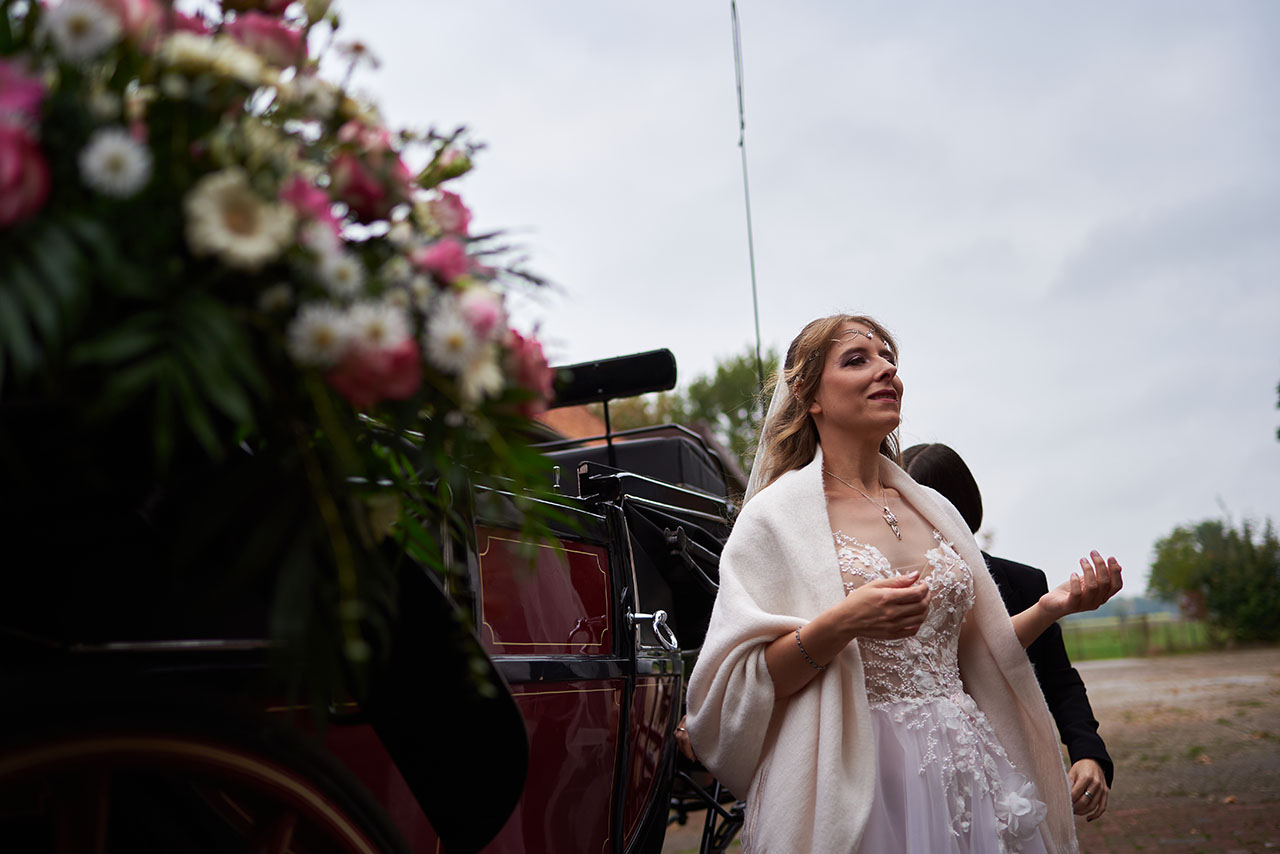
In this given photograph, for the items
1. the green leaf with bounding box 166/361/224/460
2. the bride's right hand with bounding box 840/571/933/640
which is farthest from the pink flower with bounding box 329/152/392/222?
the bride's right hand with bounding box 840/571/933/640

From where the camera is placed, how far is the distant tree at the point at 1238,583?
98.2ft

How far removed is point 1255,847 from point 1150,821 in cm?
143

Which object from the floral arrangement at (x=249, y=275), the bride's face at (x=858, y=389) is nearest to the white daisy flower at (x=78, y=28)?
the floral arrangement at (x=249, y=275)

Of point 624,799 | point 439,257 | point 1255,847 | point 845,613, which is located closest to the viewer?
point 439,257

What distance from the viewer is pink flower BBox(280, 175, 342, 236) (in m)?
1.06

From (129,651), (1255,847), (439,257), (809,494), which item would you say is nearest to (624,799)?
Answer: (809,494)

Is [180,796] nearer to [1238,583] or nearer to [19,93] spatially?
[19,93]

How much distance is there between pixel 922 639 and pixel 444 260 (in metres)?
2.03

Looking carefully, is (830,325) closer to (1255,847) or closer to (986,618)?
(986,618)

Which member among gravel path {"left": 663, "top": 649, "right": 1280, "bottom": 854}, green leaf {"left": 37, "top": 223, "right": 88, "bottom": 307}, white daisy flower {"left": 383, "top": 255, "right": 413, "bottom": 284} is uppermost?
white daisy flower {"left": 383, "top": 255, "right": 413, "bottom": 284}

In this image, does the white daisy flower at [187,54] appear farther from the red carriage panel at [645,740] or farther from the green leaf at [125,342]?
the red carriage panel at [645,740]

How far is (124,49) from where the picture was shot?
1.05 m

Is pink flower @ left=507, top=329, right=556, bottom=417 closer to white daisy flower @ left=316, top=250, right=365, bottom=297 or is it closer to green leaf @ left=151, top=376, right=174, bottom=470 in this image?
white daisy flower @ left=316, top=250, right=365, bottom=297

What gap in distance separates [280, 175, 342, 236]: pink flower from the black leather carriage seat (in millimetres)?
4016
